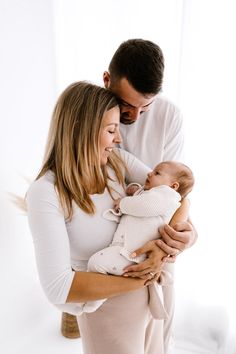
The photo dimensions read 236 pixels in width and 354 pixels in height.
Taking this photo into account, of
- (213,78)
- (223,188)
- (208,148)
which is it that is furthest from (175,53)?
(223,188)

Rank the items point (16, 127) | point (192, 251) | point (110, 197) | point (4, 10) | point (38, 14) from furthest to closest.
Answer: point (192, 251) → point (38, 14) → point (16, 127) → point (4, 10) → point (110, 197)

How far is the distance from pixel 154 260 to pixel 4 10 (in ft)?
4.21

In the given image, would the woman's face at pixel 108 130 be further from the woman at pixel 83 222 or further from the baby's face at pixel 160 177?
the baby's face at pixel 160 177

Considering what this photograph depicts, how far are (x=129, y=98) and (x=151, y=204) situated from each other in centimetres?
38

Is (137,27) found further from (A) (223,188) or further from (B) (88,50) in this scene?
(A) (223,188)

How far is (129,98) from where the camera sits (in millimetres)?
1316

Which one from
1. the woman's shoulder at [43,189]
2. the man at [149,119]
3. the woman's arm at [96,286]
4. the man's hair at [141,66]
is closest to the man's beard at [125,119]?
the man at [149,119]

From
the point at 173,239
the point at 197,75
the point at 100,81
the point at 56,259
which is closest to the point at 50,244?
the point at 56,259

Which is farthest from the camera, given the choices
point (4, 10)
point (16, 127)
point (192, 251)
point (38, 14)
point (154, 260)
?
point (192, 251)

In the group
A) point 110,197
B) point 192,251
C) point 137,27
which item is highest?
point 137,27

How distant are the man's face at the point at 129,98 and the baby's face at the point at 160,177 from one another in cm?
22

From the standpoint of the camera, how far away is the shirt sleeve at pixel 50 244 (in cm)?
113

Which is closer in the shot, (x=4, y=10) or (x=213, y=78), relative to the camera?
(x=4, y=10)

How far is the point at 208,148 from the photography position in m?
1.96
